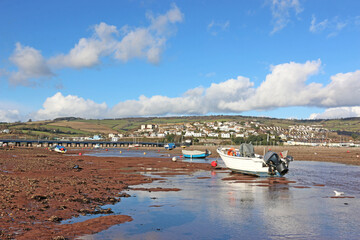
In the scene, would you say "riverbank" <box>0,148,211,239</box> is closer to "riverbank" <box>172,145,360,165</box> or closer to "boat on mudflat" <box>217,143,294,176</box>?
"boat on mudflat" <box>217,143,294,176</box>

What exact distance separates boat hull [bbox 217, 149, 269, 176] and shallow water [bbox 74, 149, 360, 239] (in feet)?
28.4

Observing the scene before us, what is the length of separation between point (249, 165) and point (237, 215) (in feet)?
60.9

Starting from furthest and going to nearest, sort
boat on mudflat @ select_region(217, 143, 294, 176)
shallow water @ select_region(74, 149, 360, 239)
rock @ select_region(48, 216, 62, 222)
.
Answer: boat on mudflat @ select_region(217, 143, 294, 176) → rock @ select_region(48, 216, 62, 222) → shallow water @ select_region(74, 149, 360, 239)

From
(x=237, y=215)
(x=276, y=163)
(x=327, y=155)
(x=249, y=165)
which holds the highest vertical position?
(x=276, y=163)

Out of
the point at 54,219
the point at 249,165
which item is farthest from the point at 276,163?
the point at 54,219

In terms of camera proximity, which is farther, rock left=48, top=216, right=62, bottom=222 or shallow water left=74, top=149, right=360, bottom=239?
rock left=48, top=216, right=62, bottom=222

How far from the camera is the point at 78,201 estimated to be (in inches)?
648

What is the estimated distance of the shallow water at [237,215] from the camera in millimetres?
12366

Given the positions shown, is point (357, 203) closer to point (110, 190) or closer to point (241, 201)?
point (241, 201)


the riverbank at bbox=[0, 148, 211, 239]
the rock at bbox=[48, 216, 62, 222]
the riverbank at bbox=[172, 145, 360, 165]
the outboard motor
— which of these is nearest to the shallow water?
the rock at bbox=[48, 216, 62, 222]

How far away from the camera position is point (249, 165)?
3347 cm

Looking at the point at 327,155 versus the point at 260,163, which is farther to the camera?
the point at 327,155

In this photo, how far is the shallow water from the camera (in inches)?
487

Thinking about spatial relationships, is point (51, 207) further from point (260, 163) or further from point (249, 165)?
point (249, 165)
